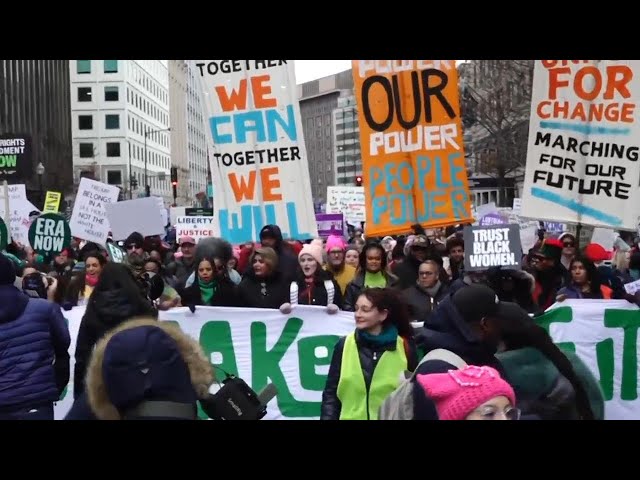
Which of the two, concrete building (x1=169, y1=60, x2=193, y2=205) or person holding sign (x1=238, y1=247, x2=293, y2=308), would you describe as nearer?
person holding sign (x1=238, y1=247, x2=293, y2=308)

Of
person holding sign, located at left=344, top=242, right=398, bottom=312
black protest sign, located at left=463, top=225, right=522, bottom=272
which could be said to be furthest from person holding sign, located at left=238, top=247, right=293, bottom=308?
black protest sign, located at left=463, top=225, right=522, bottom=272

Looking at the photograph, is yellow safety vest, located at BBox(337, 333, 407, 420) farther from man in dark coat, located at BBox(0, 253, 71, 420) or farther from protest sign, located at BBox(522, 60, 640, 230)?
protest sign, located at BBox(522, 60, 640, 230)

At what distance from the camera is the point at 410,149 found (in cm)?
1077

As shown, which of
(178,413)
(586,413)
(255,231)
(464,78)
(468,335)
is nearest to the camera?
(178,413)

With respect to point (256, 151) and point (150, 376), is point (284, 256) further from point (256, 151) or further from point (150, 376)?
point (150, 376)

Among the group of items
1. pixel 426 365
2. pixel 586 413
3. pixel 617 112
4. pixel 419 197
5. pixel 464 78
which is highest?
pixel 464 78

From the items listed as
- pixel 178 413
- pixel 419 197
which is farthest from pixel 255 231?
pixel 178 413

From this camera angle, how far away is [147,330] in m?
3.89

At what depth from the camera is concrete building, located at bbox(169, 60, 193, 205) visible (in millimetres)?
124062

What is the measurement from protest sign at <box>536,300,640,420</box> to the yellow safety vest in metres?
2.96

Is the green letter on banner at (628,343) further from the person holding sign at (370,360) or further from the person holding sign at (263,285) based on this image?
the person holding sign at (370,360)

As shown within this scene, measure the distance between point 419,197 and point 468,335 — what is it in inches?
257
